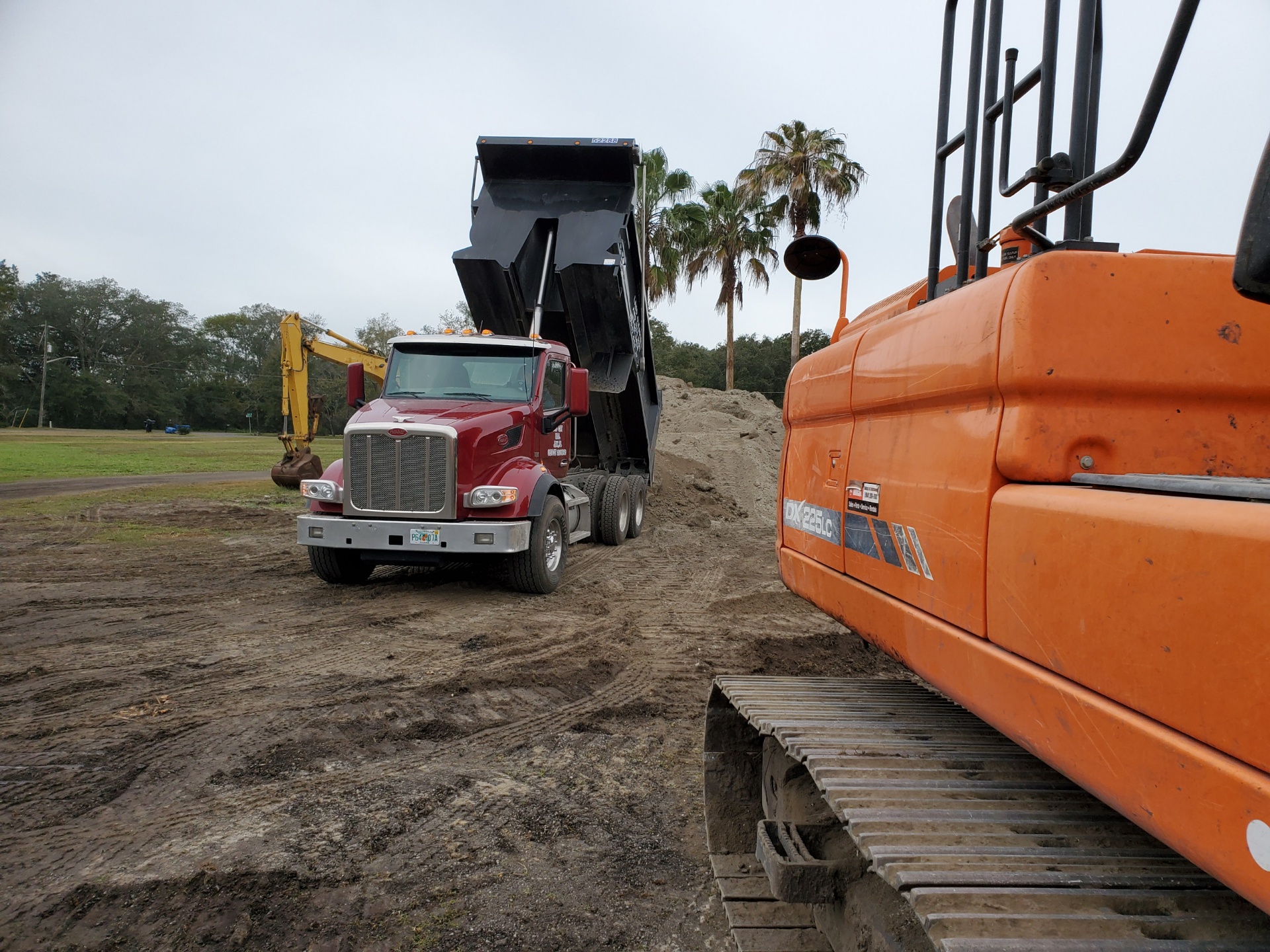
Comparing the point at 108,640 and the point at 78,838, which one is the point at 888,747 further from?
the point at 108,640

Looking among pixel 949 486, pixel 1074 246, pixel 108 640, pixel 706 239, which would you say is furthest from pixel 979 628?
pixel 706 239

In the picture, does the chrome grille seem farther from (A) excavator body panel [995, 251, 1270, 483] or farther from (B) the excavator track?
(A) excavator body panel [995, 251, 1270, 483]

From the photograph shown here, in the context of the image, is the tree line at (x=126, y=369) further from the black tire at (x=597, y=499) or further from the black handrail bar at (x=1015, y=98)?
the black handrail bar at (x=1015, y=98)

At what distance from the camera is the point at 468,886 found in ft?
10.2

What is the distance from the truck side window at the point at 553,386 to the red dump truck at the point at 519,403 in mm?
26

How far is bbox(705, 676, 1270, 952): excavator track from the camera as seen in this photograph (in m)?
1.47

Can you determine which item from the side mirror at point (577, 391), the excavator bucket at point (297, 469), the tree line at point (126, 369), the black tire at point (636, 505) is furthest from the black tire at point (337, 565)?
the tree line at point (126, 369)

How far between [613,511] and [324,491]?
4693 millimetres

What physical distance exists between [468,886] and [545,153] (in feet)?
31.5

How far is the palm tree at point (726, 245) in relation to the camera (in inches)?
1197

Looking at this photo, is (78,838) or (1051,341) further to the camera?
(78,838)

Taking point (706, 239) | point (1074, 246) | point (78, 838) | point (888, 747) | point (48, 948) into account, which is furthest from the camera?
point (706, 239)

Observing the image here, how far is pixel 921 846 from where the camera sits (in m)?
1.73

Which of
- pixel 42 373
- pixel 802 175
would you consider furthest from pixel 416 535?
pixel 42 373
